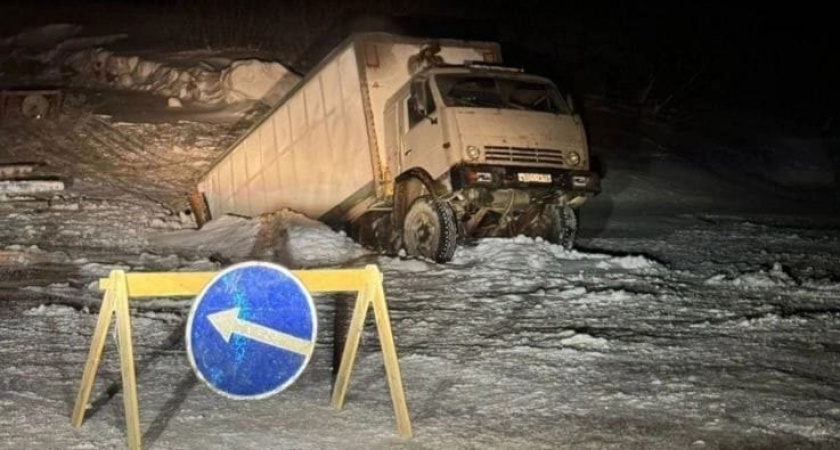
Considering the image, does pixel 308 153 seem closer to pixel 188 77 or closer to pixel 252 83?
pixel 252 83

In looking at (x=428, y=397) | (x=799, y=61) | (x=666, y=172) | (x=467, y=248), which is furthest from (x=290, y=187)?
(x=799, y=61)

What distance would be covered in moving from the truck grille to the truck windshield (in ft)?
2.14

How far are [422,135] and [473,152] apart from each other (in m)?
0.93

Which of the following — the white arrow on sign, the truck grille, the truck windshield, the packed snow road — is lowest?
the packed snow road

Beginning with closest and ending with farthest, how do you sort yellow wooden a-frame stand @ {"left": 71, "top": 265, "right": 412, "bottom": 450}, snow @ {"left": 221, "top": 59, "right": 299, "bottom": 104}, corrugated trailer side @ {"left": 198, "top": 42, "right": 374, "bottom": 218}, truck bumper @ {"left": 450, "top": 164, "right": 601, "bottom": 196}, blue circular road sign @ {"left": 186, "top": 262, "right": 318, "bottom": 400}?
1. blue circular road sign @ {"left": 186, "top": 262, "right": 318, "bottom": 400}
2. yellow wooden a-frame stand @ {"left": 71, "top": 265, "right": 412, "bottom": 450}
3. truck bumper @ {"left": 450, "top": 164, "right": 601, "bottom": 196}
4. corrugated trailer side @ {"left": 198, "top": 42, "right": 374, "bottom": 218}
5. snow @ {"left": 221, "top": 59, "right": 299, "bottom": 104}

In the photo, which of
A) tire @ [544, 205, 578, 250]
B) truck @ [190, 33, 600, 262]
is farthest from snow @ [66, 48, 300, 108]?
tire @ [544, 205, 578, 250]

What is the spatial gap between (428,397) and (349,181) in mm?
7560

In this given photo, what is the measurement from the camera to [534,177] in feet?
38.6

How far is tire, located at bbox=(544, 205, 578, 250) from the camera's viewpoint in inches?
497

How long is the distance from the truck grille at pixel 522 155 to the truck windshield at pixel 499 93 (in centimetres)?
65

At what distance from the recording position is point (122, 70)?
95.7 ft

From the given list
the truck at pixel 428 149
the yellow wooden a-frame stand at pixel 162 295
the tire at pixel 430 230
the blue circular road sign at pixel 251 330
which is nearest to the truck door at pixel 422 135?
the truck at pixel 428 149

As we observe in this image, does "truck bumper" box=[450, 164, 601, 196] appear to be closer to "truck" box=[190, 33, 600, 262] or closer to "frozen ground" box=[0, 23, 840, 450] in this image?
"truck" box=[190, 33, 600, 262]

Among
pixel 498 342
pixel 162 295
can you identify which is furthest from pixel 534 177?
pixel 162 295
